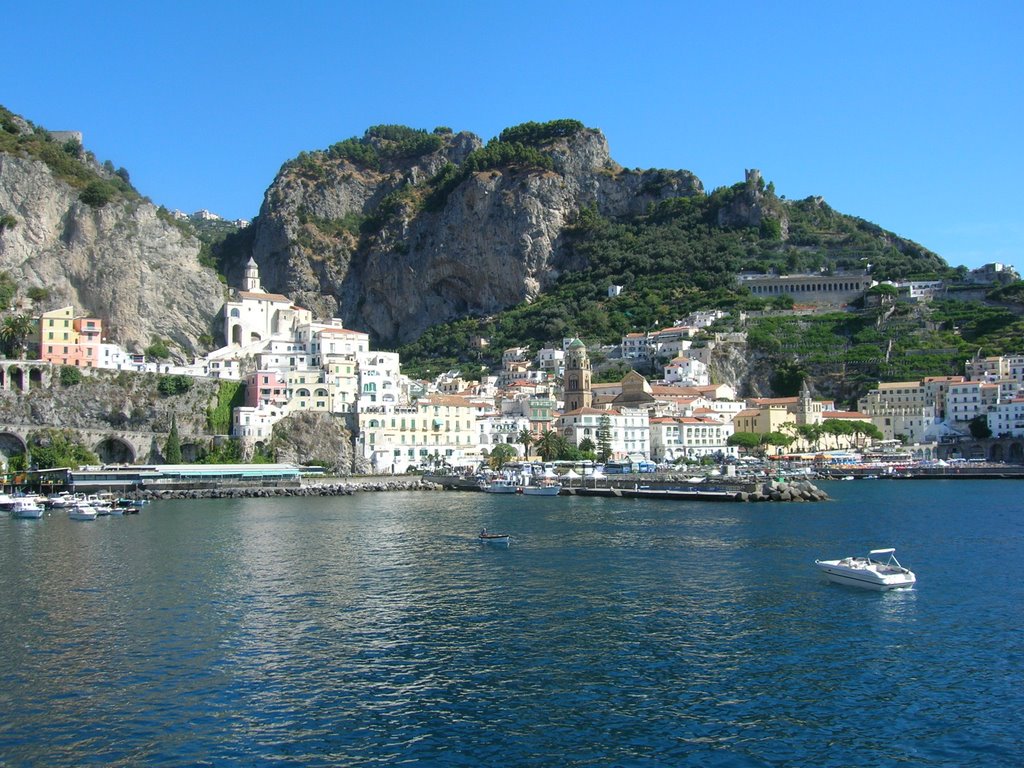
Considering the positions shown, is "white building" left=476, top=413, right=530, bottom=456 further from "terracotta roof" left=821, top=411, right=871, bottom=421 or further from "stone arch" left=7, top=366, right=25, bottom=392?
"stone arch" left=7, top=366, right=25, bottom=392

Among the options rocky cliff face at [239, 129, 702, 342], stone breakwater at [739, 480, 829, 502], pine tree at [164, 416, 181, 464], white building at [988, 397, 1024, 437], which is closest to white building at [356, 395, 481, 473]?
pine tree at [164, 416, 181, 464]

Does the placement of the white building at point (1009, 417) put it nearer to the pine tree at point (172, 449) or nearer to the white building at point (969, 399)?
the white building at point (969, 399)

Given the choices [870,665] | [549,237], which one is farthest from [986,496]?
[549,237]

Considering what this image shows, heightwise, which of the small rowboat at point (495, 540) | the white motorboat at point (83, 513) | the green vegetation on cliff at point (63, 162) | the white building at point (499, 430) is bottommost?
the small rowboat at point (495, 540)

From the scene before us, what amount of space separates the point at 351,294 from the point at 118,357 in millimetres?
64936

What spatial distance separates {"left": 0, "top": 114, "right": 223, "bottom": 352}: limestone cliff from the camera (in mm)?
75375

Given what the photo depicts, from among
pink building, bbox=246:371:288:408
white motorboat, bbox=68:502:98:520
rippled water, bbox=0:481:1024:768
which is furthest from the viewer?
pink building, bbox=246:371:288:408

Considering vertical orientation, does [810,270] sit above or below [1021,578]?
above

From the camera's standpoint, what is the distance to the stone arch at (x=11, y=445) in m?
61.3

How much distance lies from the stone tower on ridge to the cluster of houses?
0.11 meters

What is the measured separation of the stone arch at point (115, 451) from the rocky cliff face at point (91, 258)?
1282 cm

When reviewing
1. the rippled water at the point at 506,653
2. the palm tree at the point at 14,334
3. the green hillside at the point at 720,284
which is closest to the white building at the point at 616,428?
the green hillside at the point at 720,284

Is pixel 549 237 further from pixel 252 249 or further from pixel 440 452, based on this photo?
pixel 440 452

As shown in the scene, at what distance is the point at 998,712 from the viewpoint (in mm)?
16141
